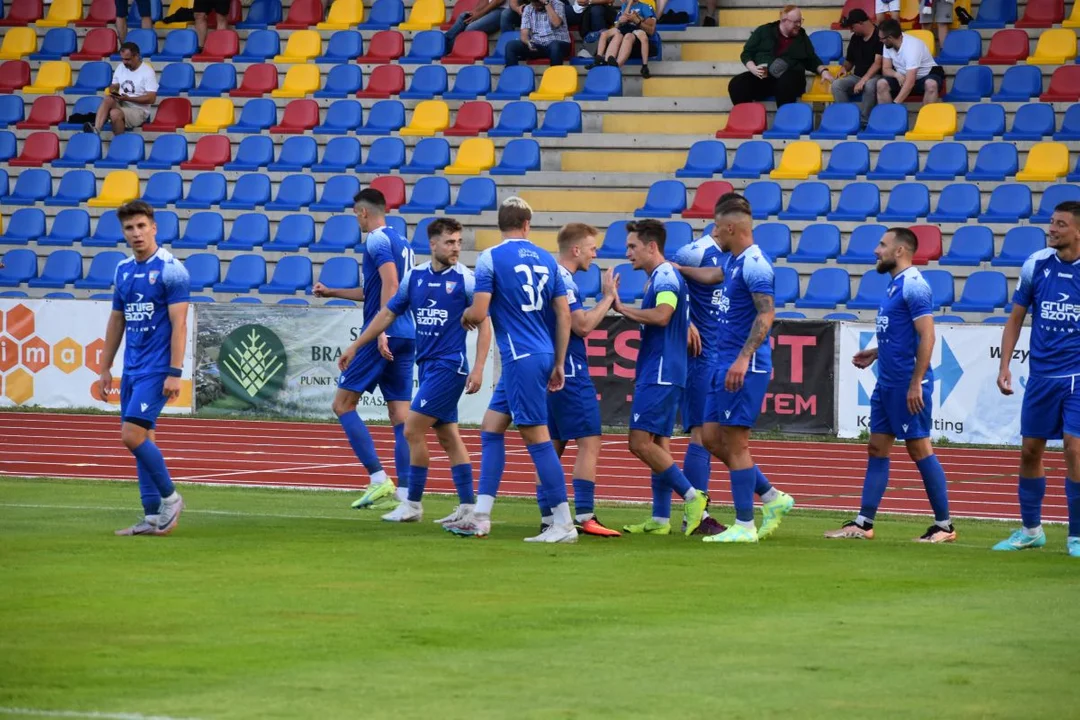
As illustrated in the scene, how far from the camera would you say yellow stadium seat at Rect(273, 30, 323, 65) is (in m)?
29.9

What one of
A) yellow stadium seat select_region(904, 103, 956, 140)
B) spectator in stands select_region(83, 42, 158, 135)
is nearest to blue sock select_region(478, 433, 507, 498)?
yellow stadium seat select_region(904, 103, 956, 140)

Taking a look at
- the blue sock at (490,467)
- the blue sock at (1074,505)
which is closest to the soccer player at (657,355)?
the blue sock at (490,467)

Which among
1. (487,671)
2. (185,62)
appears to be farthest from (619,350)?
(487,671)

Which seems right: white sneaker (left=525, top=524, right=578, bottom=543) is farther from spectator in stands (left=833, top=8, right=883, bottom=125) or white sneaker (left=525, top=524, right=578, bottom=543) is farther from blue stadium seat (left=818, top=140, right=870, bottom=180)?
spectator in stands (left=833, top=8, right=883, bottom=125)

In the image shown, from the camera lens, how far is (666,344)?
11.6 metres

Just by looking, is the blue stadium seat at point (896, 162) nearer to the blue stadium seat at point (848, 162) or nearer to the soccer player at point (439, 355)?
the blue stadium seat at point (848, 162)

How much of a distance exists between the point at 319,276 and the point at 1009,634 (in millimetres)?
19192

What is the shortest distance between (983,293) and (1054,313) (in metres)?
11.3

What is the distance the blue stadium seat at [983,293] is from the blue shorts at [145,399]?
13.6m

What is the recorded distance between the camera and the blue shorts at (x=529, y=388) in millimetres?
10875

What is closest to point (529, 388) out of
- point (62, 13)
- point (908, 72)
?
point (908, 72)

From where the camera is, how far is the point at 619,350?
21484 millimetres

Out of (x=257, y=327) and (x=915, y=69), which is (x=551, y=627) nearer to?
(x=257, y=327)

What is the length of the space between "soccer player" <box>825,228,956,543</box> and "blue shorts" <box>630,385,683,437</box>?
4.53 feet
